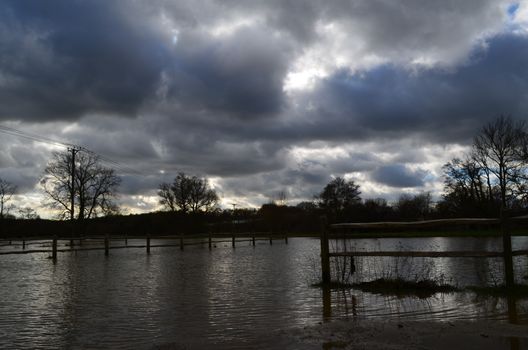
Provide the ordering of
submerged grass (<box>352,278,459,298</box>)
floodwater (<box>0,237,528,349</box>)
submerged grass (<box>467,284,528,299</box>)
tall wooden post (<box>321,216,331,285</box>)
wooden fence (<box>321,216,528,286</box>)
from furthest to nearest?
tall wooden post (<box>321,216,331,285</box>)
submerged grass (<box>352,278,459,298</box>)
wooden fence (<box>321,216,528,286</box>)
submerged grass (<box>467,284,528,299</box>)
floodwater (<box>0,237,528,349</box>)

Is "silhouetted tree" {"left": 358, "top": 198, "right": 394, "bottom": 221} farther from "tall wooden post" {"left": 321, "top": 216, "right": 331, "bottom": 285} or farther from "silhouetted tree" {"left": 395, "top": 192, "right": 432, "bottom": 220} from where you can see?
"tall wooden post" {"left": 321, "top": 216, "right": 331, "bottom": 285}

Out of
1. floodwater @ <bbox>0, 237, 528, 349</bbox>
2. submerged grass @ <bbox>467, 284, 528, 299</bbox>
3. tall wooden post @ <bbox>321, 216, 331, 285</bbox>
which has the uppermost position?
tall wooden post @ <bbox>321, 216, 331, 285</bbox>

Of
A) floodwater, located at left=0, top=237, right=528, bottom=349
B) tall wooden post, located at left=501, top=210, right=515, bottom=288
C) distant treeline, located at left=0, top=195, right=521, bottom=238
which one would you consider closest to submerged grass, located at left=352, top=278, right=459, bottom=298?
floodwater, located at left=0, top=237, right=528, bottom=349

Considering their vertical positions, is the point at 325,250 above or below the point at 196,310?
above

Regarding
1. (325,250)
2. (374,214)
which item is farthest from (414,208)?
(325,250)

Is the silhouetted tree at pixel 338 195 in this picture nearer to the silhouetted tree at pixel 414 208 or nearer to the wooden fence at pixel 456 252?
the silhouetted tree at pixel 414 208

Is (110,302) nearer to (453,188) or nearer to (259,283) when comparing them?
(259,283)

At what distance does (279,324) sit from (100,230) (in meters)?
75.3

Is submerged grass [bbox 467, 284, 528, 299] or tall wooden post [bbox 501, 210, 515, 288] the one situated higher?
tall wooden post [bbox 501, 210, 515, 288]

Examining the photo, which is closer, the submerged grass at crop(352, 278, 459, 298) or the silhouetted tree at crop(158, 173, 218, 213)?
the submerged grass at crop(352, 278, 459, 298)

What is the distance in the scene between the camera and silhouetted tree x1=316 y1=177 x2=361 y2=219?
90.4 m

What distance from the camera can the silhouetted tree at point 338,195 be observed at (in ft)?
297

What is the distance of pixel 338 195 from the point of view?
3602 inches

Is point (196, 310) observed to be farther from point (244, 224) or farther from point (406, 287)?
point (244, 224)
